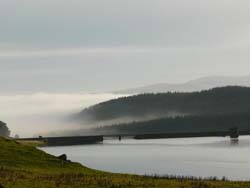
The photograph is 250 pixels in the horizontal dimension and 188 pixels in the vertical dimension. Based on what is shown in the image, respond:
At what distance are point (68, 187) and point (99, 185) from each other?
382cm

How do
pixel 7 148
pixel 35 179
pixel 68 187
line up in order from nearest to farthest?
1. pixel 68 187
2. pixel 35 179
3. pixel 7 148

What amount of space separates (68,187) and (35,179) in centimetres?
950

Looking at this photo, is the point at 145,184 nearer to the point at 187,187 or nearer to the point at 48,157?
the point at 187,187

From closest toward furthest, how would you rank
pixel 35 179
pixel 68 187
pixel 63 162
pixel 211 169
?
pixel 68 187 < pixel 35 179 < pixel 63 162 < pixel 211 169

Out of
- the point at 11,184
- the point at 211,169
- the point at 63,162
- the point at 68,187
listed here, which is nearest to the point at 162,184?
the point at 68,187

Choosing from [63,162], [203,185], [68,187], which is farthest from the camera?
[63,162]

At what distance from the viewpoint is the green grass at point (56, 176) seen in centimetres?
6242

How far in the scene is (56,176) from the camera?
7444cm

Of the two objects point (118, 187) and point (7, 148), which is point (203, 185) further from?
point (7, 148)

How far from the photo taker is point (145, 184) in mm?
64125

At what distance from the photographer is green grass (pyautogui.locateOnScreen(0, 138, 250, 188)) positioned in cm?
6242

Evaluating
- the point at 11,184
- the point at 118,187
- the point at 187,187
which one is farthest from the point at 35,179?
the point at 187,187

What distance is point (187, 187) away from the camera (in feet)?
199

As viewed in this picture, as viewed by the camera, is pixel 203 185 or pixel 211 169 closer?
pixel 203 185
